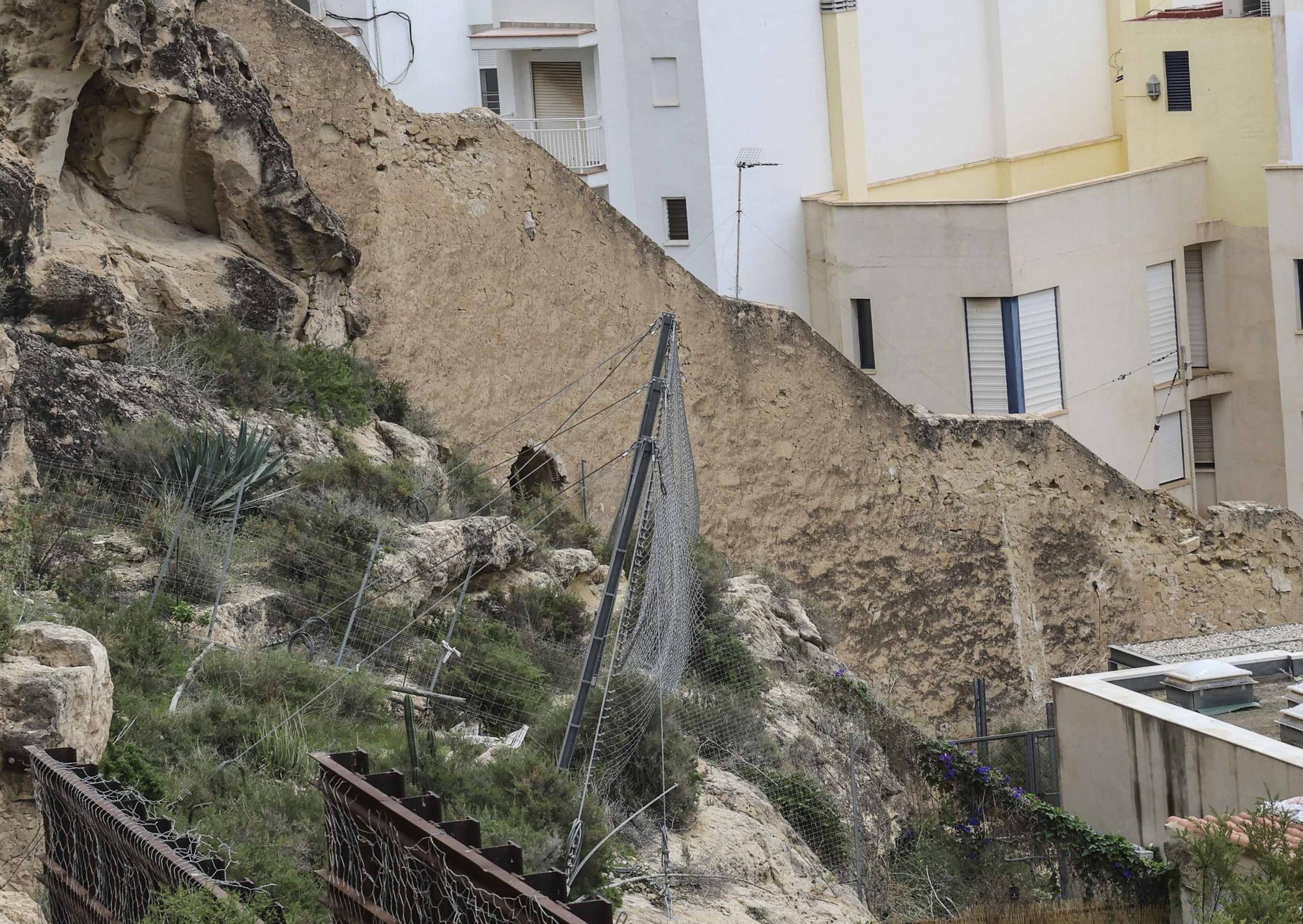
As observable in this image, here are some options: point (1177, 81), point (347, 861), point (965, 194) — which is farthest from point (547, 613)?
point (965, 194)

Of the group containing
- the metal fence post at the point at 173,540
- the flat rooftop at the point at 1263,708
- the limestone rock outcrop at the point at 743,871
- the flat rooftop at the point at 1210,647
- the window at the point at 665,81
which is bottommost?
the flat rooftop at the point at 1210,647

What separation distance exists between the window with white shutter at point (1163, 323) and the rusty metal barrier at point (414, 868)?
2091 cm

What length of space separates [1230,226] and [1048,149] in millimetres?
4581

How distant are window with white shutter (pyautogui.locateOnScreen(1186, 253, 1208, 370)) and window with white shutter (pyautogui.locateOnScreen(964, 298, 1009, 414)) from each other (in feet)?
12.8

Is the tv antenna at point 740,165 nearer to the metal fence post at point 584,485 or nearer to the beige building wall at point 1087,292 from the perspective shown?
the beige building wall at point 1087,292

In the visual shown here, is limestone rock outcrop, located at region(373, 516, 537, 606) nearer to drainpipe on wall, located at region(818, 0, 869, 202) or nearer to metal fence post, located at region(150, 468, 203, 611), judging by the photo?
metal fence post, located at region(150, 468, 203, 611)

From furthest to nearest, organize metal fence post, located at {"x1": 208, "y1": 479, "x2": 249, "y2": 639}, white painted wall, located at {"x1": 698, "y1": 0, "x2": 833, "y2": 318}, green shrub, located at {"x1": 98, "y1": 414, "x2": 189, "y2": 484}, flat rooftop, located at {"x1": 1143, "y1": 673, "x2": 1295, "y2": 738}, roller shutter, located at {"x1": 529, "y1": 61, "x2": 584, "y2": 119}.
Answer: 1. roller shutter, located at {"x1": 529, "y1": 61, "x2": 584, "y2": 119}
2. white painted wall, located at {"x1": 698, "y1": 0, "x2": 833, "y2": 318}
3. flat rooftop, located at {"x1": 1143, "y1": 673, "x2": 1295, "y2": 738}
4. green shrub, located at {"x1": 98, "y1": 414, "x2": 189, "y2": 484}
5. metal fence post, located at {"x1": 208, "y1": 479, "x2": 249, "y2": 639}

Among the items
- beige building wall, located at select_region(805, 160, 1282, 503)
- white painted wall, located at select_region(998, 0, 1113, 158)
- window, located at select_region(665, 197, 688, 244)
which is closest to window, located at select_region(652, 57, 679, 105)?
window, located at select_region(665, 197, 688, 244)

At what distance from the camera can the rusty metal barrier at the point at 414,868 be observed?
4617 millimetres

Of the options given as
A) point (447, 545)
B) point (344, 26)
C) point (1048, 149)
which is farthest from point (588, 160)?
point (447, 545)

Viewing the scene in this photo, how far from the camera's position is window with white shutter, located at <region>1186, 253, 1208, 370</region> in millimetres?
25438

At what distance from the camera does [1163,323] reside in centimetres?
2503

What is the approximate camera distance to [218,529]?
10.4 meters

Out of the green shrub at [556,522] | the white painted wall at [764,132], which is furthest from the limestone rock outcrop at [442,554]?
the white painted wall at [764,132]
